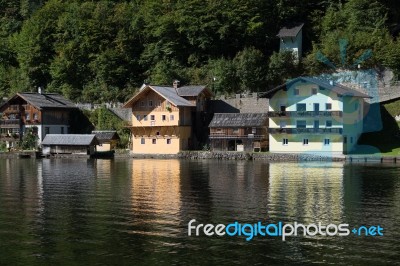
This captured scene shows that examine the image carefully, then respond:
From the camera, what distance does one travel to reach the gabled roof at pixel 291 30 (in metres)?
67.9

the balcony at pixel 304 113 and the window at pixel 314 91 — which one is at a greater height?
the window at pixel 314 91

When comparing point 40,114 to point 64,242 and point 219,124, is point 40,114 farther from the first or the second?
point 64,242

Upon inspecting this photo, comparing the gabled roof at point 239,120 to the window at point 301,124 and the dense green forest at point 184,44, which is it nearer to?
the window at point 301,124

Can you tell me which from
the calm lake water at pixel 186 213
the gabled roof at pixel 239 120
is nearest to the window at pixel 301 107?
the gabled roof at pixel 239 120

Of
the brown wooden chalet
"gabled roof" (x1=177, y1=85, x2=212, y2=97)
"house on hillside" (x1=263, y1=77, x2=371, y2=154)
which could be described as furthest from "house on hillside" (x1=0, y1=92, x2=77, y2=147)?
"house on hillside" (x1=263, y1=77, x2=371, y2=154)

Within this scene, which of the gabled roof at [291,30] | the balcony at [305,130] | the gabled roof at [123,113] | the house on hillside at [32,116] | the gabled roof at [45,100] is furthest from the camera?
the house on hillside at [32,116]

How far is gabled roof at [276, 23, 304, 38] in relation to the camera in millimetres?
67938

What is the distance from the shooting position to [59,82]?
80.4m

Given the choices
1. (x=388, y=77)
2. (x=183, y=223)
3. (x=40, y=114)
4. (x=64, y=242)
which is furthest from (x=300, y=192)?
(x=40, y=114)

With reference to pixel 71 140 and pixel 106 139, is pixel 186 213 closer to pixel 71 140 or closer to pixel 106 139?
pixel 71 140

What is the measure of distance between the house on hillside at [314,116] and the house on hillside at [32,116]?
25020 mm

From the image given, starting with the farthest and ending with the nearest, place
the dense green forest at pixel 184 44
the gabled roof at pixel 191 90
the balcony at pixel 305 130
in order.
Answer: the dense green forest at pixel 184 44 → the gabled roof at pixel 191 90 → the balcony at pixel 305 130

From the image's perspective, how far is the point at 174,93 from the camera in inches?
2562

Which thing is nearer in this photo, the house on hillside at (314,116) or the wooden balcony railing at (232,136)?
the house on hillside at (314,116)
